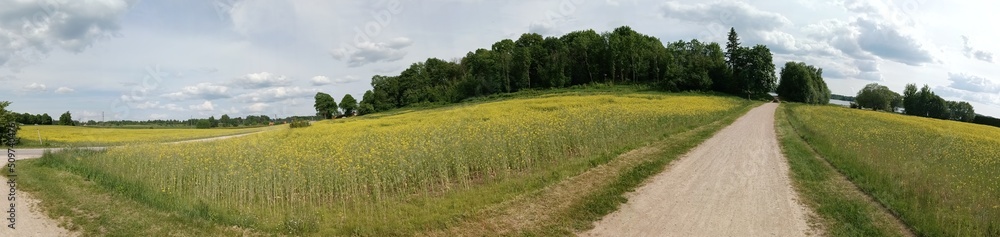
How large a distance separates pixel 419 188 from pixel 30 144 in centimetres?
3147

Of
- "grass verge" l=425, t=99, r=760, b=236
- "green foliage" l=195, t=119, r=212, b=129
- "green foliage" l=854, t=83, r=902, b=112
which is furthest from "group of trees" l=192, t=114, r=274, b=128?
"green foliage" l=854, t=83, r=902, b=112

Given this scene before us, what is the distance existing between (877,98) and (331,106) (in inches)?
5062

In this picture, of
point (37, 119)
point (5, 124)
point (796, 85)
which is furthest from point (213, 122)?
point (796, 85)

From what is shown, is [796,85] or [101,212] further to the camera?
[796,85]

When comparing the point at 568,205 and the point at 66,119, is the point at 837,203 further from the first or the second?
the point at 66,119

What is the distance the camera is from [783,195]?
10078 mm

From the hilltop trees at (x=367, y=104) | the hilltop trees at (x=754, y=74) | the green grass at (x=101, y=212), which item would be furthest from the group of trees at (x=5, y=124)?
the hilltop trees at (x=754, y=74)

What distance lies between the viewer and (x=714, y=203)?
30.6ft

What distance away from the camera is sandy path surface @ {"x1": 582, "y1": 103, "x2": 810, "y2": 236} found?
7715 mm

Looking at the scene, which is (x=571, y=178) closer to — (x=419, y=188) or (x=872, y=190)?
(x=419, y=188)

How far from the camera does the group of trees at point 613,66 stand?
255 feet

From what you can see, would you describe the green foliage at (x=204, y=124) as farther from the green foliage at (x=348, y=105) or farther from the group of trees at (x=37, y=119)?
the green foliage at (x=348, y=105)

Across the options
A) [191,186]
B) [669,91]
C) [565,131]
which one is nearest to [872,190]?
[565,131]

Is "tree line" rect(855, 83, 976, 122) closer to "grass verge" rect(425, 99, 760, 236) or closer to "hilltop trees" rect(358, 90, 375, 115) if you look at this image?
"grass verge" rect(425, 99, 760, 236)
